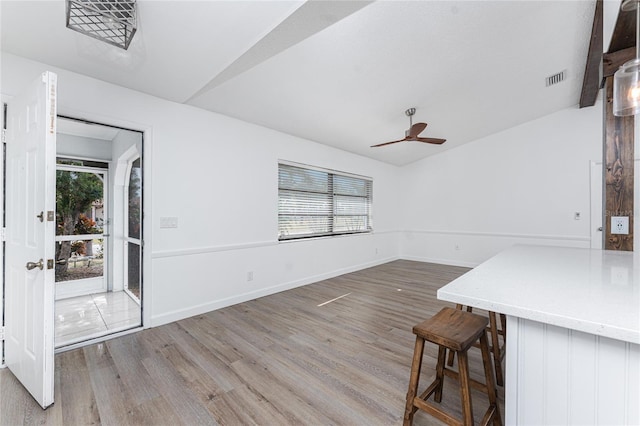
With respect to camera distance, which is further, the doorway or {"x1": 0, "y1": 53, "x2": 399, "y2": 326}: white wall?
the doorway

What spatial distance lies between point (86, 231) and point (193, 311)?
2.55 metres

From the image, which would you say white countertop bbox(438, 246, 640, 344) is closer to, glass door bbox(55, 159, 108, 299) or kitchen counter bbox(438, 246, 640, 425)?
kitchen counter bbox(438, 246, 640, 425)

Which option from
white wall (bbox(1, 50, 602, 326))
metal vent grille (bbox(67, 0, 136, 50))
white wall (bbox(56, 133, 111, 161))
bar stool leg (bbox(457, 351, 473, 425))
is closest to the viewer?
bar stool leg (bbox(457, 351, 473, 425))

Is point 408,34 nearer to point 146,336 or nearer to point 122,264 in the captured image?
point 146,336

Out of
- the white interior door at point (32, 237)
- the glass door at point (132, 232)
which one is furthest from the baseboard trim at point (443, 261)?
the white interior door at point (32, 237)

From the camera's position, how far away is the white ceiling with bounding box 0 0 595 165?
188cm

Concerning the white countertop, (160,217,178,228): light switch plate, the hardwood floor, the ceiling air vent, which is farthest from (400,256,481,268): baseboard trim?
(160,217,178,228): light switch plate

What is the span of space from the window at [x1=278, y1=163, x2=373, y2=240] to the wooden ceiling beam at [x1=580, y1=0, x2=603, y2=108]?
3.69 metres

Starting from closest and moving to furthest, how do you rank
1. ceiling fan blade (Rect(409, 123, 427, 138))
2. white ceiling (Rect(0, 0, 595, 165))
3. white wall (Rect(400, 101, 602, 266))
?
white ceiling (Rect(0, 0, 595, 165))
ceiling fan blade (Rect(409, 123, 427, 138))
white wall (Rect(400, 101, 602, 266))

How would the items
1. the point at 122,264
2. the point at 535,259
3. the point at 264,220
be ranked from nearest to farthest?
the point at 535,259, the point at 264,220, the point at 122,264

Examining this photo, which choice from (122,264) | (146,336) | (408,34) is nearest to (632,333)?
(408,34)

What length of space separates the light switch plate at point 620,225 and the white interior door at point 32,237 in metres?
4.23

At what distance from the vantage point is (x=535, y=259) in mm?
1887

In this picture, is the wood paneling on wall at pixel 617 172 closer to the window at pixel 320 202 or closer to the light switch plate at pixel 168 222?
the window at pixel 320 202
